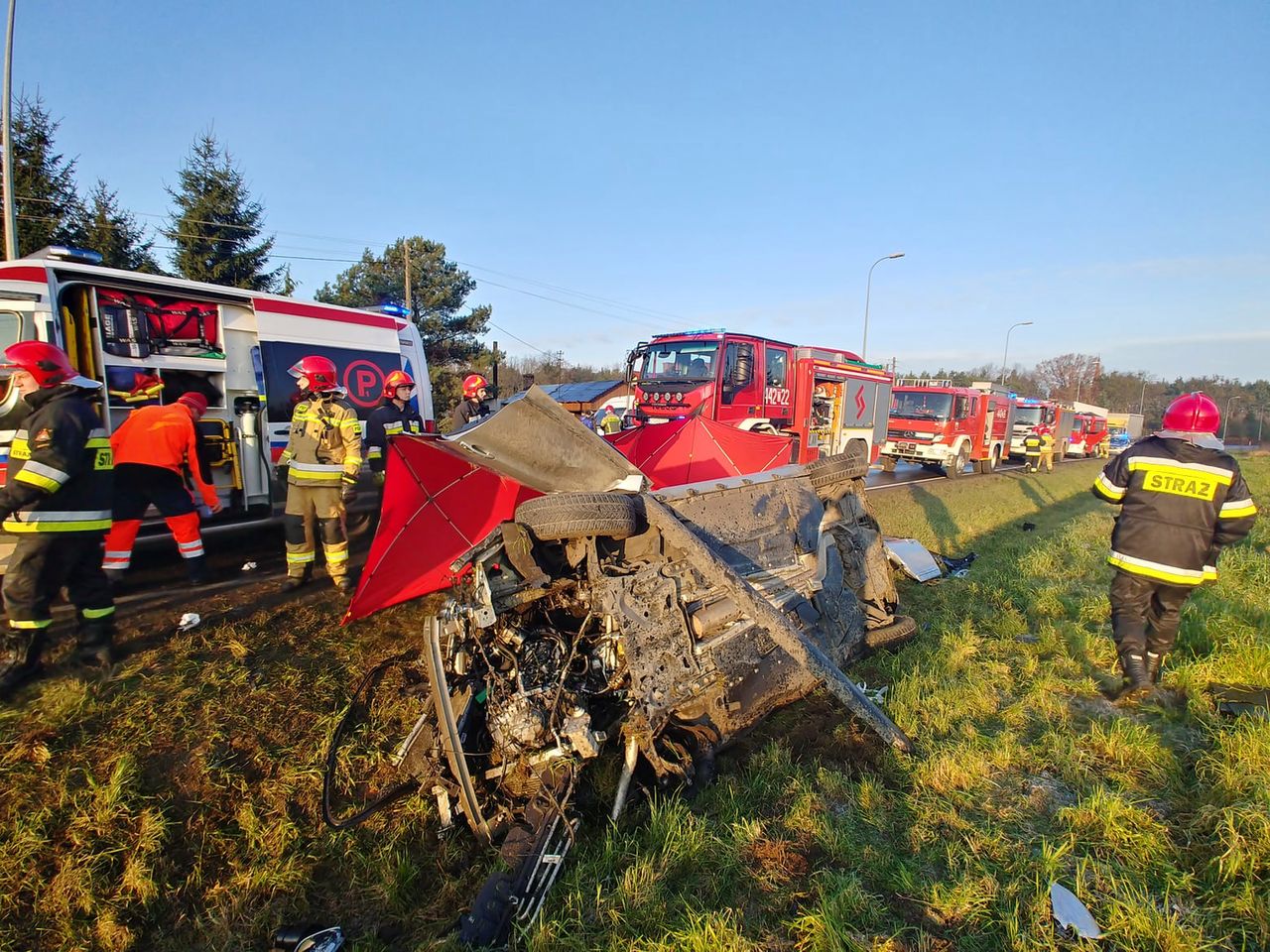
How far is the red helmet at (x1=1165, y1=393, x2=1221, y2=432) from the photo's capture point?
11.6 ft

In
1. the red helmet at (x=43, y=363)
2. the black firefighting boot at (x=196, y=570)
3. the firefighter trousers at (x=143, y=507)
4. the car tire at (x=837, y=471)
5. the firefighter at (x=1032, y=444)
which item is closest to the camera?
the red helmet at (x=43, y=363)

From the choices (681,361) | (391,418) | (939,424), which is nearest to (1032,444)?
(939,424)

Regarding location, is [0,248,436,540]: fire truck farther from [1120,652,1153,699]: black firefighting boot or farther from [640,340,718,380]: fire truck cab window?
[1120,652,1153,699]: black firefighting boot

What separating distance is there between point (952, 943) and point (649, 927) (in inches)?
38.2

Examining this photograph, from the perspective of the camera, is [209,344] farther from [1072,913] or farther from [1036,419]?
[1036,419]

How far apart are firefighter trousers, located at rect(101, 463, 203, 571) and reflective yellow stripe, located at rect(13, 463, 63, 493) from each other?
1447 millimetres

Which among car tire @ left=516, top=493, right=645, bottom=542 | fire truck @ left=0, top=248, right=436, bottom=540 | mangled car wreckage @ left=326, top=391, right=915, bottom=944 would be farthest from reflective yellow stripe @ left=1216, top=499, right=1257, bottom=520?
fire truck @ left=0, top=248, right=436, bottom=540

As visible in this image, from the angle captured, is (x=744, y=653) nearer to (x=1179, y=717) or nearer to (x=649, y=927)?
(x=649, y=927)

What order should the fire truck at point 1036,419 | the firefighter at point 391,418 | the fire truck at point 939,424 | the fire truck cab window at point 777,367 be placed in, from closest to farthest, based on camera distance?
the firefighter at point 391,418 < the fire truck cab window at point 777,367 < the fire truck at point 939,424 < the fire truck at point 1036,419

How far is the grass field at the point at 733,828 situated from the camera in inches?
81.1

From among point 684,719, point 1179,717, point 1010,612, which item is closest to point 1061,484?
point 1010,612

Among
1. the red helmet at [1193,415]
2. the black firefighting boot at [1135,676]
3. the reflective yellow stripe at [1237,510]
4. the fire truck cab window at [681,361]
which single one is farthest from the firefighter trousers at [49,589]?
the fire truck cab window at [681,361]

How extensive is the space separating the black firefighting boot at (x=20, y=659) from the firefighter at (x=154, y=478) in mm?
1303

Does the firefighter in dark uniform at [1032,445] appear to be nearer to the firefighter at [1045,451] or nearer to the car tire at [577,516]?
the firefighter at [1045,451]
